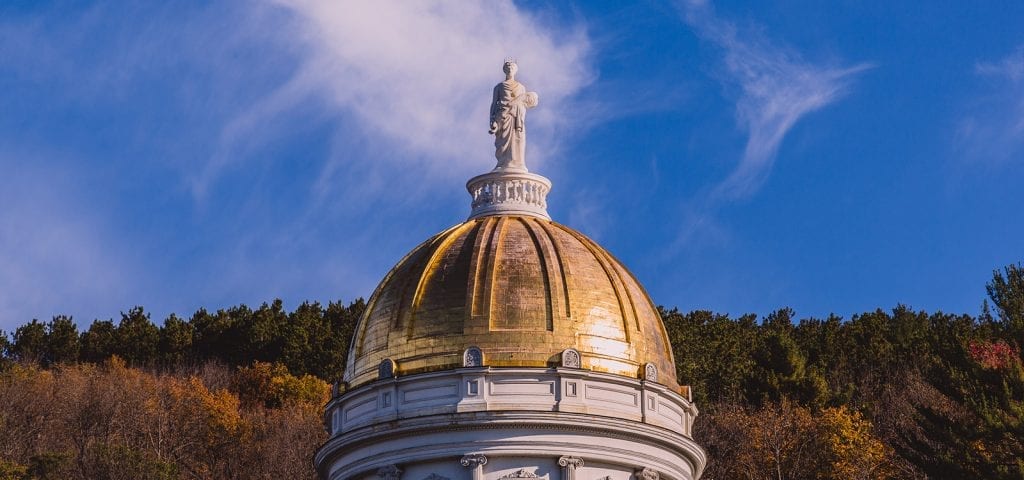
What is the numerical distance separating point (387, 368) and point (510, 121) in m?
10.7

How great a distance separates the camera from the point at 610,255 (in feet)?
180

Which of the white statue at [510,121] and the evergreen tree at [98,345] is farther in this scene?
the evergreen tree at [98,345]

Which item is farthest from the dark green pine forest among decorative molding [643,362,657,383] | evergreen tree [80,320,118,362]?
decorative molding [643,362,657,383]

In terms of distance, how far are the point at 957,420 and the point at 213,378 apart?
4157cm

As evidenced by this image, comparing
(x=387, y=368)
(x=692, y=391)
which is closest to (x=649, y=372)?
(x=387, y=368)

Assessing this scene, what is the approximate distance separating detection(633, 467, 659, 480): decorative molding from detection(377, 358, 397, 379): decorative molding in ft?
24.0

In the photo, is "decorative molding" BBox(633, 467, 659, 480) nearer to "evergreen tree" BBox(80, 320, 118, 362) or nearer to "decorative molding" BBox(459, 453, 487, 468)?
"decorative molding" BBox(459, 453, 487, 468)

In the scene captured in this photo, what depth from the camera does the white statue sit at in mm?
57156

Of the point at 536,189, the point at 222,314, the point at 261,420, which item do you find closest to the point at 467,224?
the point at 536,189

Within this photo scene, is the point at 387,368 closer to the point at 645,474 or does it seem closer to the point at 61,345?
the point at 645,474

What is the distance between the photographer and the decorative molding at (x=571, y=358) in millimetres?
49469

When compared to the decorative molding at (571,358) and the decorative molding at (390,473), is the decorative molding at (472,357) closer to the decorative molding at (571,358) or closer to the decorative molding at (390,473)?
the decorative molding at (571,358)

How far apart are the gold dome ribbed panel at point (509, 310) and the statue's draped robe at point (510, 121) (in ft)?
12.7

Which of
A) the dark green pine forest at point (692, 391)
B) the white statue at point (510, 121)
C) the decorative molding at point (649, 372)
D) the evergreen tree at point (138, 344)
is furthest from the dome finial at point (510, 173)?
the evergreen tree at point (138, 344)
